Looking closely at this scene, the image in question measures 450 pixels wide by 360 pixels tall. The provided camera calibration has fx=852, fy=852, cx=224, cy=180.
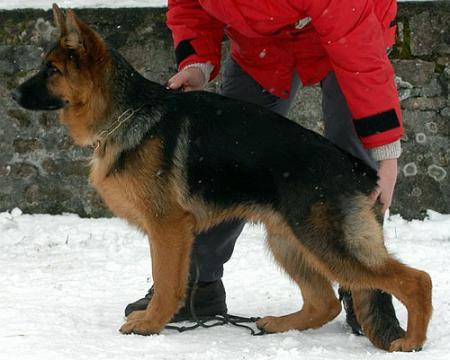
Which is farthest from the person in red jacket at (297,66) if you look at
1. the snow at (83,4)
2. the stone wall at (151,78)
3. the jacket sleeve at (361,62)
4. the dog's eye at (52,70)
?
the snow at (83,4)

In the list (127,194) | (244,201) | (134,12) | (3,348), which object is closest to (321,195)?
(244,201)

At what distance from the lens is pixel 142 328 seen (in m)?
4.19

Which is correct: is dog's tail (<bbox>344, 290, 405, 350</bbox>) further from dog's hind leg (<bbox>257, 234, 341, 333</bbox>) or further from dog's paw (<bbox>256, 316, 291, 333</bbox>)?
dog's paw (<bbox>256, 316, 291, 333</bbox>)

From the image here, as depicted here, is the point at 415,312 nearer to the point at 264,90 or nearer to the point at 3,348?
the point at 264,90

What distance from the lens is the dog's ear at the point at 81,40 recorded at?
13.4 feet

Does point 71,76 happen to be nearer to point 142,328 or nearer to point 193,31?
point 193,31

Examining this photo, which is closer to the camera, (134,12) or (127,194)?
(127,194)

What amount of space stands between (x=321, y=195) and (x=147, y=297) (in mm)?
1253

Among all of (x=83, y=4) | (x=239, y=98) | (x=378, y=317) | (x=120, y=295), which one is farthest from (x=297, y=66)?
(x=83, y=4)

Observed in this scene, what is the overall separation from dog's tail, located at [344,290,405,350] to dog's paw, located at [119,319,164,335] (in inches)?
38.8

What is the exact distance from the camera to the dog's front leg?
4148mm

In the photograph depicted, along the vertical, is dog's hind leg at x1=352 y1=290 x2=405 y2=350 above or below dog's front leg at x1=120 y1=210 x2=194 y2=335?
below

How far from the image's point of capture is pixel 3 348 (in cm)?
374

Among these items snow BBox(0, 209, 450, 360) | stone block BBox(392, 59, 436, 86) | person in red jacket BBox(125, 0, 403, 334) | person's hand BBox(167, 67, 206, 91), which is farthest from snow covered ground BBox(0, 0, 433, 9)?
person's hand BBox(167, 67, 206, 91)
